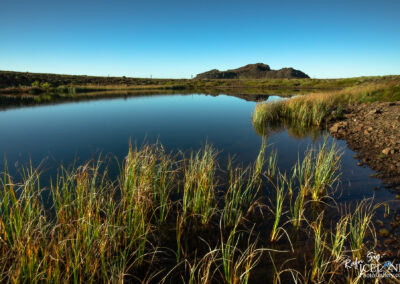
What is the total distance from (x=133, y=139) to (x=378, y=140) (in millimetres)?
9520

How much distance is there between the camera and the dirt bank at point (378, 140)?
5.33 m

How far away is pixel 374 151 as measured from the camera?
263 inches

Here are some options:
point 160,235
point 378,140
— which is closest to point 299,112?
point 378,140

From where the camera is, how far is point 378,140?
7.17 meters

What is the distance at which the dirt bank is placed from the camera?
5332 millimetres

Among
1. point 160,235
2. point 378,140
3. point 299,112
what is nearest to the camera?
point 160,235

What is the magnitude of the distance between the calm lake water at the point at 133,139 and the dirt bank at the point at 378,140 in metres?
0.33

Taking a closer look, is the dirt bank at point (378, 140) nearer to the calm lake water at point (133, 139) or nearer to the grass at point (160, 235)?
the calm lake water at point (133, 139)

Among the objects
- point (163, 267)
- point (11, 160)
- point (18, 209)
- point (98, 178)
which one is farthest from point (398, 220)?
point (11, 160)

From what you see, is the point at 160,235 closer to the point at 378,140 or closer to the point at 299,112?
the point at 378,140

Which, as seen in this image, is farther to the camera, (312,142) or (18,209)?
(312,142)

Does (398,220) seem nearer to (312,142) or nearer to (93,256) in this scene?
(93,256)

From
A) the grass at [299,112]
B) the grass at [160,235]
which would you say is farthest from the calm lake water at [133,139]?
the grass at [160,235]

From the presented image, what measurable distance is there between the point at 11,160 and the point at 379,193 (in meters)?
10.4
